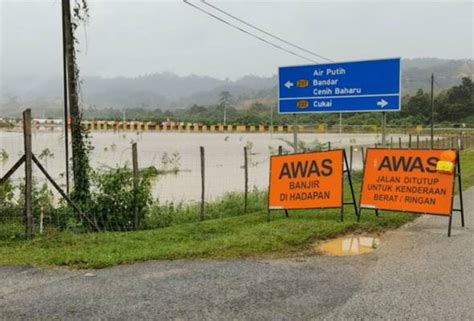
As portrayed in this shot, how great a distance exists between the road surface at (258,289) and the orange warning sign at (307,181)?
249 cm

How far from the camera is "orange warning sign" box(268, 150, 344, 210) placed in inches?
408

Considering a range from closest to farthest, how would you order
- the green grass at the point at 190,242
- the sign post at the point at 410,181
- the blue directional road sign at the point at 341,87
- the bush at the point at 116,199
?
the green grass at the point at 190,242 < the sign post at the point at 410,181 < the bush at the point at 116,199 < the blue directional road sign at the point at 341,87

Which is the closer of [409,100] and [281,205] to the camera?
[281,205]

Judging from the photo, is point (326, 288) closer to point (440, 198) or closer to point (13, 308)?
point (13, 308)

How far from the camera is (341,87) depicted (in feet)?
49.2

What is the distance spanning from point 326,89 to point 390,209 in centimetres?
569

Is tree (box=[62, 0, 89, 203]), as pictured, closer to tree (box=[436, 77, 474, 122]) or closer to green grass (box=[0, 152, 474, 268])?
green grass (box=[0, 152, 474, 268])

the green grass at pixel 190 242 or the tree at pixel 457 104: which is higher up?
the tree at pixel 457 104

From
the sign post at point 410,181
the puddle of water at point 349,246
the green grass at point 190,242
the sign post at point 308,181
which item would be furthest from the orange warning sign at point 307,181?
the puddle of water at point 349,246

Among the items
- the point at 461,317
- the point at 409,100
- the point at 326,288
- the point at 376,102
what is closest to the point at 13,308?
the point at 326,288

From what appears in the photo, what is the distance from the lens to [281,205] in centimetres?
1088

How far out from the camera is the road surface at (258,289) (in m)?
5.35

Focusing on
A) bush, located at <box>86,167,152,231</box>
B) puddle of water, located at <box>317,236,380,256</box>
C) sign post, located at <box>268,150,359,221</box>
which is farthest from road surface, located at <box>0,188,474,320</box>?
bush, located at <box>86,167,152,231</box>

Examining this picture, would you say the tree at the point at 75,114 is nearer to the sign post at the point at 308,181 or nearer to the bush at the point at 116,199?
the bush at the point at 116,199
